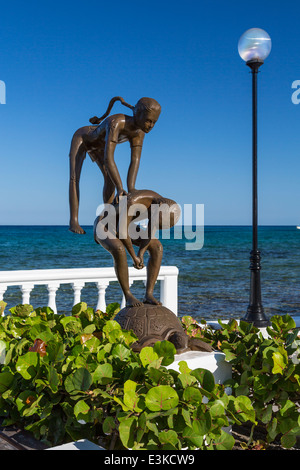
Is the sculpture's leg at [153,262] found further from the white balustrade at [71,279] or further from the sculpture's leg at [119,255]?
the white balustrade at [71,279]

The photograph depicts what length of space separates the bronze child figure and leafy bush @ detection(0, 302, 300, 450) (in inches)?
43.4

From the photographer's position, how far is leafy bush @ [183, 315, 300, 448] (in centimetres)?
246

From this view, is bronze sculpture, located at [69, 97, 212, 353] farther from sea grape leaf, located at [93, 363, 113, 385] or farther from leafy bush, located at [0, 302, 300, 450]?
sea grape leaf, located at [93, 363, 113, 385]

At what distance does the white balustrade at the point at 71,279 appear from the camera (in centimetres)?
520

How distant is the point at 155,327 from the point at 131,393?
44.7 inches

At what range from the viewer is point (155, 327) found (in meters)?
3.12

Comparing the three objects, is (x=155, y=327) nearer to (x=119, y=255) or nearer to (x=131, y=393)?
(x=119, y=255)

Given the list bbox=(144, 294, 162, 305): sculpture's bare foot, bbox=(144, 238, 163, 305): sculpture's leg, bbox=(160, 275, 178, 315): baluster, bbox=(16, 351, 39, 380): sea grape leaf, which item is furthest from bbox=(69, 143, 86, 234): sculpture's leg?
bbox=(160, 275, 178, 315): baluster

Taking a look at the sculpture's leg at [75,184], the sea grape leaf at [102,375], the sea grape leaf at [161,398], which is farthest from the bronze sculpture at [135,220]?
the sea grape leaf at [161,398]

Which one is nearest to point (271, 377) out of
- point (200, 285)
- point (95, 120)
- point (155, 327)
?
point (155, 327)

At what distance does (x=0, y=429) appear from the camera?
2342mm

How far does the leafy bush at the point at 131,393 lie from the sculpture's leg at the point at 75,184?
3.29ft
